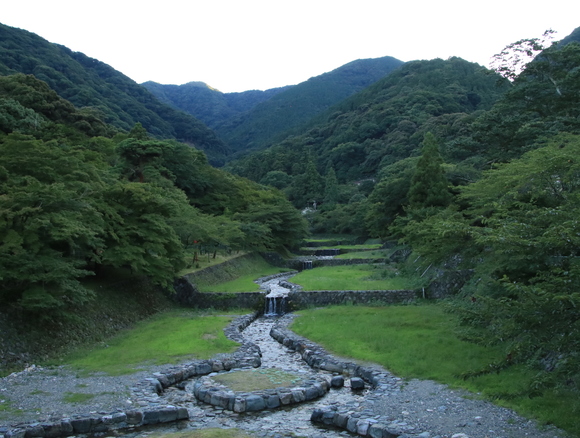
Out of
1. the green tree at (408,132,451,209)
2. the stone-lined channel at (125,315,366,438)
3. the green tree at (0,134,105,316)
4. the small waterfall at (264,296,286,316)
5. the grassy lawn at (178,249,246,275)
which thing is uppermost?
the green tree at (408,132,451,209)

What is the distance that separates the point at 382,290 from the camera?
23.4m

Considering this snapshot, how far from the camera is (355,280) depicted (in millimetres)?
28172

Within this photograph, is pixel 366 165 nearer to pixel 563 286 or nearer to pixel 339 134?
pixel 339 134

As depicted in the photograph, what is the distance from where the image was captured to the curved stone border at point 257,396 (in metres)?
10.4

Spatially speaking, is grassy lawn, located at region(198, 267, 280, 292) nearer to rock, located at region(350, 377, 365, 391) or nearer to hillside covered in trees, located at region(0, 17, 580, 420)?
hillside covered in trees, located at region(0, 17, 580, 420)

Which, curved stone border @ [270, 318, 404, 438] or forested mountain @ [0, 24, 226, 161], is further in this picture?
forested mountain @ [0, 24, 226, 161]

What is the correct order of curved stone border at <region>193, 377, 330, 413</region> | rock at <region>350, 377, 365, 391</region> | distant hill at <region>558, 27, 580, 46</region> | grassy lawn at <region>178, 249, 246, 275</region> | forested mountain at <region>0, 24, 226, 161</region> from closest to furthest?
1. curved stone border at <region>193, 377, 330, 413</region>
2. rock at <region>350, 377, 365, 391</region>
3. grassy lawn at <region>178, 249, 246, 275</region>
4. forested mountain at <region>0, 24, 226, 161</region>
5. distant hill at <region>558, 27, 580, 46</region>

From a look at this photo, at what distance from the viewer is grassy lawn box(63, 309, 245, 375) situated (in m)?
13.6

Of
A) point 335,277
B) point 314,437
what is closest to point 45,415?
point 314,437

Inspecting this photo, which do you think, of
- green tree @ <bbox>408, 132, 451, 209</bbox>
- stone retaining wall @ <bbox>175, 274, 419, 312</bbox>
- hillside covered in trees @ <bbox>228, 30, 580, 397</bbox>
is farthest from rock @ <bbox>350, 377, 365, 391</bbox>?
green tree @ <bbox>408, 132, 451, 209</bbox>

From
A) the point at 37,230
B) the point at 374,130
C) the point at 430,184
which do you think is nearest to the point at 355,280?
the point at 430,184

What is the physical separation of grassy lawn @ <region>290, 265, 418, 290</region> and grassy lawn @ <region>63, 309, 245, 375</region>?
7.91 meters

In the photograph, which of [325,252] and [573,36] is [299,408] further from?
[573,36]

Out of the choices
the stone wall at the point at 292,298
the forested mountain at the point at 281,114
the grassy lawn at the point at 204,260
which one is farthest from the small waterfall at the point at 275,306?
the forested mountain at the point at 281,114
